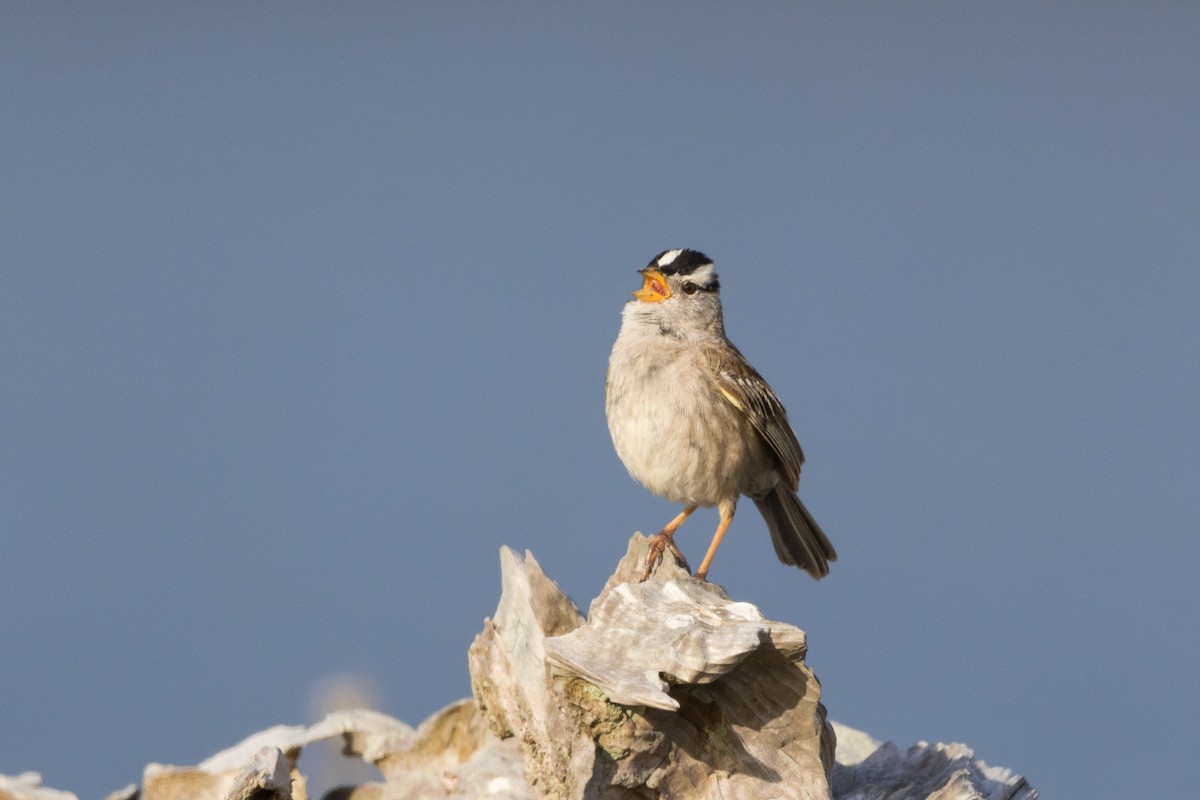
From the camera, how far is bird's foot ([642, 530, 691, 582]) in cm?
688

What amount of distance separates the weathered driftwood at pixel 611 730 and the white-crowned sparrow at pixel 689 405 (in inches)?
61.1

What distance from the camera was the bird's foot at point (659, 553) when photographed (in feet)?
22.6

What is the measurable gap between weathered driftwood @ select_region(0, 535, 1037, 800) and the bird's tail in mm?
2385

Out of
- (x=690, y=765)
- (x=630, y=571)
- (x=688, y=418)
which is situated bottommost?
(x=690, y=765)

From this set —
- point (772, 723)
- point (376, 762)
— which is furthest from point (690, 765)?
point (376, 762)

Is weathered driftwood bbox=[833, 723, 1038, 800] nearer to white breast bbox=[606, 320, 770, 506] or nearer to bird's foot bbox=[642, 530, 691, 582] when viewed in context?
bird's foot bbox=[642, 530, 691, 582]

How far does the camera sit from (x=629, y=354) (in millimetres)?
7395

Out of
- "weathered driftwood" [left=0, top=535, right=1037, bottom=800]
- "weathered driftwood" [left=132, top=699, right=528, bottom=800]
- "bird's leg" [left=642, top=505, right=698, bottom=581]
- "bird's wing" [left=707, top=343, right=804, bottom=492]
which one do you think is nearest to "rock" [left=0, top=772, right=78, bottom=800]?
"weathered driftwood" [left=0, top=535, right=1037, bottom=800]

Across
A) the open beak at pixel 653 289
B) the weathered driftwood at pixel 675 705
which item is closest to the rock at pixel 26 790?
the weathered driftwood at pixel 675 705

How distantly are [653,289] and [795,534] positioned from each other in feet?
5.97

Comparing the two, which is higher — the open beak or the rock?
the open beak

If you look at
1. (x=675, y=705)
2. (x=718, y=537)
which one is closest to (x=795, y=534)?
(x=718, y=537)

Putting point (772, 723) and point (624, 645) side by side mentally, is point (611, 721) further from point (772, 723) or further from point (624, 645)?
point (772, 723)

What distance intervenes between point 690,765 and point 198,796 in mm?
2093
